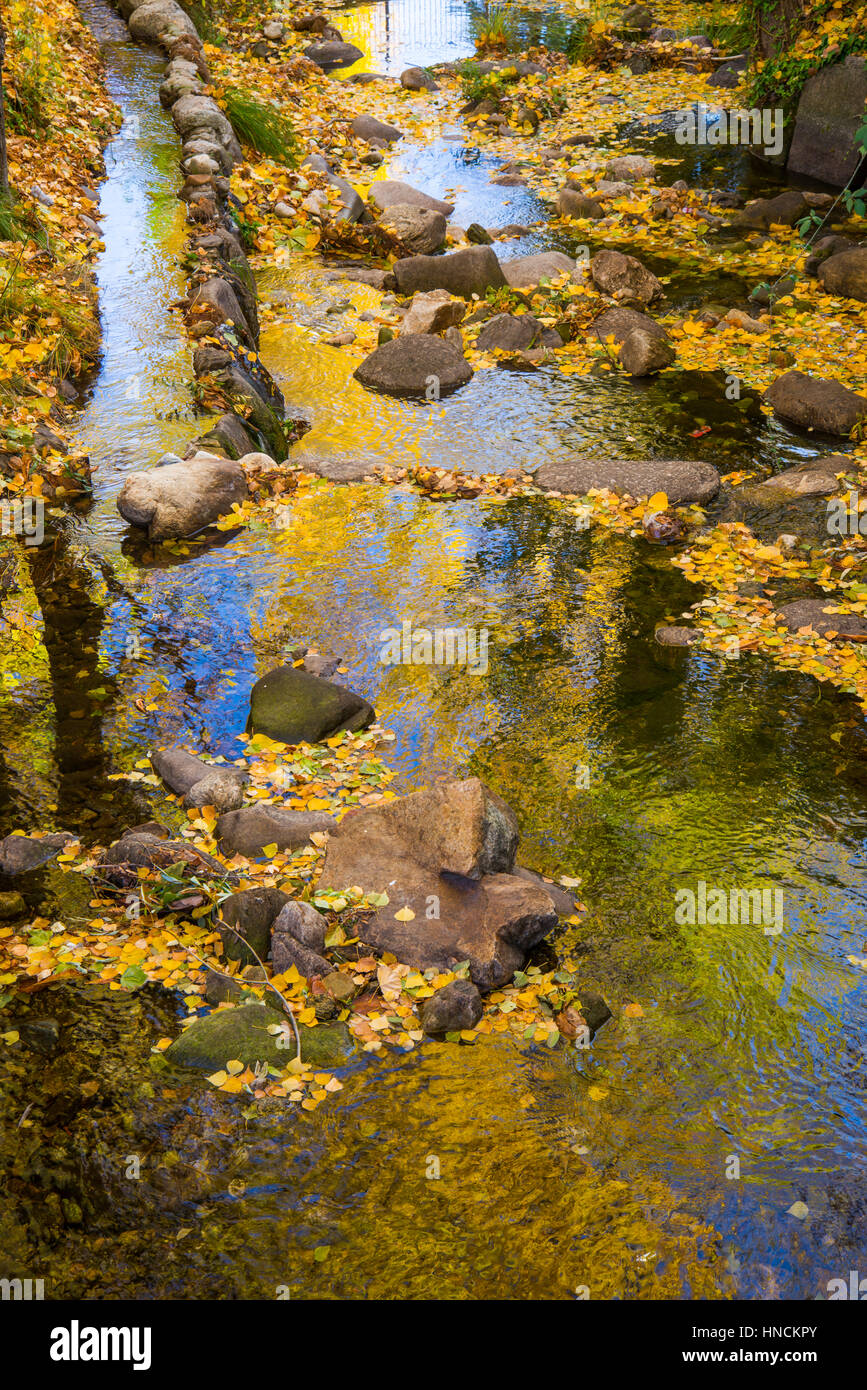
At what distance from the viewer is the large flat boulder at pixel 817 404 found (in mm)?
7965

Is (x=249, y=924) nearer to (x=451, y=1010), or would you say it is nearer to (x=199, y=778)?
(x=451, y=1010)

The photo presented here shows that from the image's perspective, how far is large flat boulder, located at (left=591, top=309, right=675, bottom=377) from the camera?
898 cm

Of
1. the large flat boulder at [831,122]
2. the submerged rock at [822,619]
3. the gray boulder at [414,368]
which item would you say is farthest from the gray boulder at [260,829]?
the large flat boulder at [831,122]

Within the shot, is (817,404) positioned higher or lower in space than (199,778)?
higher

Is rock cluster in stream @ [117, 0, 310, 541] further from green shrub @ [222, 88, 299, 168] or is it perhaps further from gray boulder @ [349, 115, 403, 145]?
gray boulder @ [349, 115, 403, 145]

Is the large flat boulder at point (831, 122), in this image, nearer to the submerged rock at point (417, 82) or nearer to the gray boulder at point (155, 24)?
the submerged rock at point (417, 82)

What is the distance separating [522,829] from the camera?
4742 mm

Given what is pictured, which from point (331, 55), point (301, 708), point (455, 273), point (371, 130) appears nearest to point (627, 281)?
point (455, 273)

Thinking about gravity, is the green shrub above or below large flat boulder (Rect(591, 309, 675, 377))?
above

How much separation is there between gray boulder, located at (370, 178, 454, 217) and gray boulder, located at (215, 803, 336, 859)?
1008 cm

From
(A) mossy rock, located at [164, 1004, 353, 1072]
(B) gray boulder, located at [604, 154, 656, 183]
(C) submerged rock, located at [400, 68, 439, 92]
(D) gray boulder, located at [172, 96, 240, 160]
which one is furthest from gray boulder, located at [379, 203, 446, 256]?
(A) mossy rock, located at [164, 1004, 353, 1072]

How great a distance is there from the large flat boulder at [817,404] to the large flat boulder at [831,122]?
5020mm

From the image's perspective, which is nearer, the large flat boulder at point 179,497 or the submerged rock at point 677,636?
the submerged rock at point 677,636

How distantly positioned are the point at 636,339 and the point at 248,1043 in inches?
289
